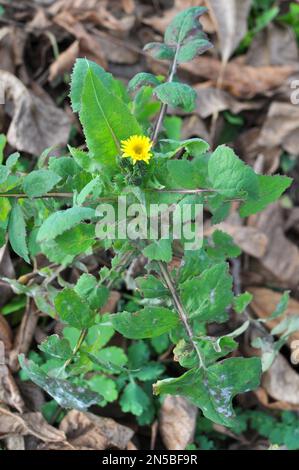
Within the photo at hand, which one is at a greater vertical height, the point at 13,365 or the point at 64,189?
the point at 64,189

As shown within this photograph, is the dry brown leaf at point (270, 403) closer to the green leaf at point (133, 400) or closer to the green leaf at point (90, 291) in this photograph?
the green leaf at point (133, 400)

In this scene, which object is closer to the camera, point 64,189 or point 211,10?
point 64,189

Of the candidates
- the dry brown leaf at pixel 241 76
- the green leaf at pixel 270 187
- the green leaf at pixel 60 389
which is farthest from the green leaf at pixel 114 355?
the dry brown leaf at pixel 241 76

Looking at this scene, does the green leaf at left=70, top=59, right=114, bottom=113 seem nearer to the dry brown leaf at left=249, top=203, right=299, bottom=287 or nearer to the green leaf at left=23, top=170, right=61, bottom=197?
the green leaf at left=23, top=170, right=61, bottom=197

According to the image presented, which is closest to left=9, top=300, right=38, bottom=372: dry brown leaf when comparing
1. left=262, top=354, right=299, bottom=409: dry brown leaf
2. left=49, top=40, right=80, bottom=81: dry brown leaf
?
left=262, top=354, right=299, bottom=409: dry brown leaf
